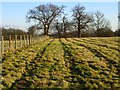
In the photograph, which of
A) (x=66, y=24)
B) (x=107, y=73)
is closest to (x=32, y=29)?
(x=66, y=24)

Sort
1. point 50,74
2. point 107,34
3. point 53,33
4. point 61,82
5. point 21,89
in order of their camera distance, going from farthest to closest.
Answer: point 53,33
point 107,34
point 50,74
point 61,82
point 21,89

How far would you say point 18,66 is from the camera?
1447cm

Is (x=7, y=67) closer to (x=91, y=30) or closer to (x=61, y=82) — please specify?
(x=61, y=82)

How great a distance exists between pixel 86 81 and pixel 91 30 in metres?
82.6

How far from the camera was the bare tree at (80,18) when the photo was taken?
89.8 m

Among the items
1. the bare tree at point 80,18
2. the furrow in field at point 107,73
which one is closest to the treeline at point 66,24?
the bare tree at point 80,18

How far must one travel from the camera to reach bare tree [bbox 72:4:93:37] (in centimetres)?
8984

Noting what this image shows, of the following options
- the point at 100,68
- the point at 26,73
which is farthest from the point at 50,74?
the point at 100,68

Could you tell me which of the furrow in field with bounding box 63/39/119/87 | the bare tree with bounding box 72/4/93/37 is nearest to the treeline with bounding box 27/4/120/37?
the bare tree with bounding box 72/4/93/37

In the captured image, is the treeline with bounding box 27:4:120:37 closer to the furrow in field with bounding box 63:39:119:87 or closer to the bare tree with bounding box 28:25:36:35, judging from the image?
the bare tree with bounding box 28:25:36:35

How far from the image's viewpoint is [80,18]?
91.2 metres

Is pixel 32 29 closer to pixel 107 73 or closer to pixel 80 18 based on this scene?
pixel 80 18

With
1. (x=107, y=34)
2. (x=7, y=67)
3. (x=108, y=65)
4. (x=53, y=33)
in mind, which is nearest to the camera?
(x=7, y=67)

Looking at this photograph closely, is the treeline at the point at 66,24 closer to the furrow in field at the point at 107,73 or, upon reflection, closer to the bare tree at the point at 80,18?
the bare tree at the point at 80,18
